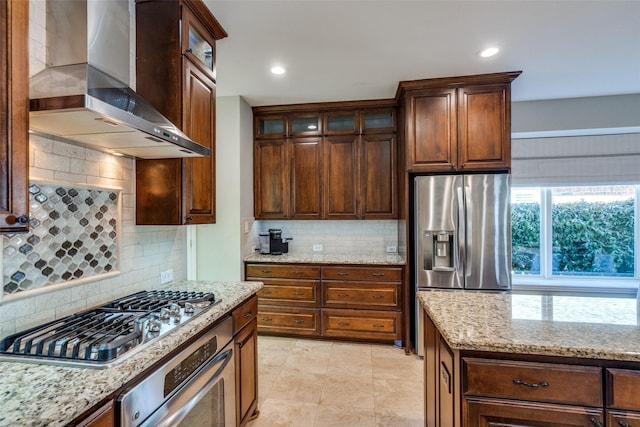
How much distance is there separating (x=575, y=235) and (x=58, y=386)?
479 cm

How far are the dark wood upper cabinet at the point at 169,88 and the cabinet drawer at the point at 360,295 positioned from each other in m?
1.83

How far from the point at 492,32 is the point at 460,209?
4.71 ft

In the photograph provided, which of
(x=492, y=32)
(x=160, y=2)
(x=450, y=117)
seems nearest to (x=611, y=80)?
(x=450, y=117)

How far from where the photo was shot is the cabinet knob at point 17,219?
89cm

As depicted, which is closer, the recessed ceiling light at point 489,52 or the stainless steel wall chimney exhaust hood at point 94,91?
the stainless steel wall chimney exhaust hood at point 94,91

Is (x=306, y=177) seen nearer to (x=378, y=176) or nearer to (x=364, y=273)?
(x=378, y=176)

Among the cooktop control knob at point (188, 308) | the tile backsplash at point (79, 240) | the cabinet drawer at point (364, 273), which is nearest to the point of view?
the tile backsplash at point (79, 240)

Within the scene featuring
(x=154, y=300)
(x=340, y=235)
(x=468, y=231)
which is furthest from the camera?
(x=340, y=235)

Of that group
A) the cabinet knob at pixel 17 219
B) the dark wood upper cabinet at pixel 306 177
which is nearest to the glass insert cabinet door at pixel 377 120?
the dark wood upper cabinet at pixel 306 177

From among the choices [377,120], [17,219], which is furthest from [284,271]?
[17,219]

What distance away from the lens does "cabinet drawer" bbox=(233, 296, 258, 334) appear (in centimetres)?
173

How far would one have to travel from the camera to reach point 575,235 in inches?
146

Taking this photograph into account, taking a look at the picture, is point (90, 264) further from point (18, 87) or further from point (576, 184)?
point (576, 184)

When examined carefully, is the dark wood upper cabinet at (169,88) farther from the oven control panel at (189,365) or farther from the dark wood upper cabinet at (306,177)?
the dark wood upper cabinet at (306,177)
